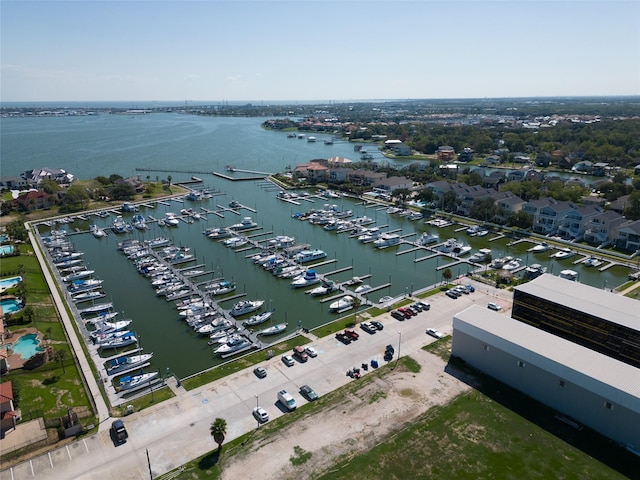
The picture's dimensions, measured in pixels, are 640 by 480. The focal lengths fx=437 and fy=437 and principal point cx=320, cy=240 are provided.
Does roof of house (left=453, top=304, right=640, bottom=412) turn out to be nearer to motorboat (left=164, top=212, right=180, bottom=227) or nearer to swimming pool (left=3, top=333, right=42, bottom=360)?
swimming pool (left=3, top=333, right=42, bottom=360)

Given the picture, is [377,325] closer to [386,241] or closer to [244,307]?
[244,307]

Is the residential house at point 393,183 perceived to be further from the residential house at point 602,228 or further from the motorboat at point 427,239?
the residential house at point 602,228

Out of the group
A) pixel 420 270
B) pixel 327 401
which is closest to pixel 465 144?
pixel 420 270

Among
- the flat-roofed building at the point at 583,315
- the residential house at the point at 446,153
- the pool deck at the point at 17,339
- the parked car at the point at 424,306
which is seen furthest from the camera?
the residential house at the point at 446,153

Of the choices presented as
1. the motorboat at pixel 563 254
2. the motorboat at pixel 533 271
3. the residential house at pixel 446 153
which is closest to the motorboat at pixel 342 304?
the motorboat at pixel 533 271

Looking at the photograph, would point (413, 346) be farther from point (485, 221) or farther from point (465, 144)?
point (465, 144)

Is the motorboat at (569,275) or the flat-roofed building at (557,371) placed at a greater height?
the flat-roofed building at (557,371)

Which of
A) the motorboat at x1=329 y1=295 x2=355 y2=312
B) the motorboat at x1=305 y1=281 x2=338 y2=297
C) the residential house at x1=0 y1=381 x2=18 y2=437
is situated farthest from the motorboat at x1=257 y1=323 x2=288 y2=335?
the residential house at x1=0 y1=381 x2=18 y2=437
